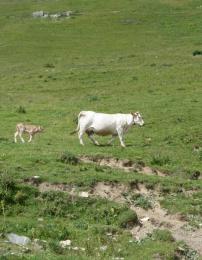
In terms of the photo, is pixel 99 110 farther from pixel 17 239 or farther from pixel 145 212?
pixel 17 239

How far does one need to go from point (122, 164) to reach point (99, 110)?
10.2 m

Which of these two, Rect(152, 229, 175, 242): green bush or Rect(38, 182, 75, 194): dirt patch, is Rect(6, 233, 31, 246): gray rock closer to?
Rect(152, 229, 175, 242): green bush

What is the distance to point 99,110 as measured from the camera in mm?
30750

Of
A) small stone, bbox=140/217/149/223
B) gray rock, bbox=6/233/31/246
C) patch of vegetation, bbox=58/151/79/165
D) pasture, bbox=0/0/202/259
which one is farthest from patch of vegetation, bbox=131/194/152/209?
gray rock, bbox=6/233/31/246

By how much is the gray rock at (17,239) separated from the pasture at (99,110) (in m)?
0.16

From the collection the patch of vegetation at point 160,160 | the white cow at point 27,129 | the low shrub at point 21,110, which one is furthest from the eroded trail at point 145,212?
the low shrub at point 21,110

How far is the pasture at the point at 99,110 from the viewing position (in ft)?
49.6

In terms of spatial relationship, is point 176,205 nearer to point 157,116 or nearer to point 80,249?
point 80,249

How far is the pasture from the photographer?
15.1 m

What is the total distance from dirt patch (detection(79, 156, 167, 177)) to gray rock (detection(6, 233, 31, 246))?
630 centimetres

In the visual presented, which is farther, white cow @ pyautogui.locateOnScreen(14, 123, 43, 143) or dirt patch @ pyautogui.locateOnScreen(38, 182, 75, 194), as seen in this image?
white cow @ pyautogui.locateOnScreen(14, 123, 43, 143)

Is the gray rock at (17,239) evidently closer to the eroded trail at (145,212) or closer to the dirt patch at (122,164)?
the eroded trail at (145,212)

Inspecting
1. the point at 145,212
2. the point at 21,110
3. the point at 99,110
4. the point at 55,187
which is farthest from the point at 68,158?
the point at 21,110

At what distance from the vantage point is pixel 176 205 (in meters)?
17.0
